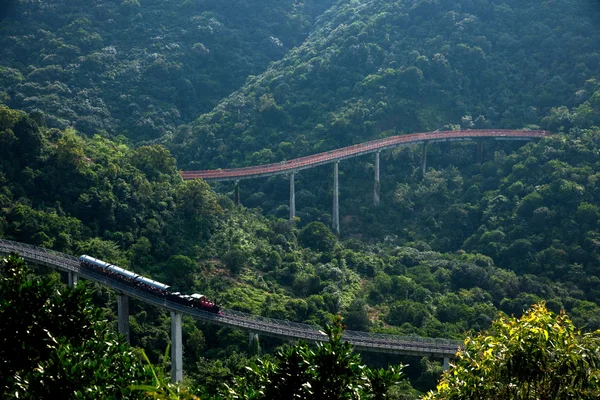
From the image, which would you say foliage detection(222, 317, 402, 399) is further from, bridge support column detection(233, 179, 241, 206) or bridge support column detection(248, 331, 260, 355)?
bridge support column detection(233, 179, 241, 206)

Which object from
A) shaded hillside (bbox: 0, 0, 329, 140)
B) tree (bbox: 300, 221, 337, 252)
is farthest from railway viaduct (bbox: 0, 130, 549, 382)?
shaded hillside (bbox: 0, 0, 329, 140)

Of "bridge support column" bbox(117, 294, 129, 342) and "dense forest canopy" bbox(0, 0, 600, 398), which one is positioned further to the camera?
"dense forest canopy" bbox(0, 0, 600, 398)


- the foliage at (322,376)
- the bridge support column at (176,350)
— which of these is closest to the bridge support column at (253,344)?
the bridge support column at (176,350)

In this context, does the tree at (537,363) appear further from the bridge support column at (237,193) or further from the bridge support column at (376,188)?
the bridge support column at (376,188)

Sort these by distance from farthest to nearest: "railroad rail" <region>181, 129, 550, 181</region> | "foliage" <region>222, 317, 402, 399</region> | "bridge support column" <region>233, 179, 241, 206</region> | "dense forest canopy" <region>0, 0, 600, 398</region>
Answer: "railroad rail" <region>181, 129, 550, 181</region> → "bridge support column" <region>233, 179, 241, 206</region> → "dense forest canopy" <region>0, 0, 600, 398</region> → "foliage" <region>222, 317, 402, 399</region>

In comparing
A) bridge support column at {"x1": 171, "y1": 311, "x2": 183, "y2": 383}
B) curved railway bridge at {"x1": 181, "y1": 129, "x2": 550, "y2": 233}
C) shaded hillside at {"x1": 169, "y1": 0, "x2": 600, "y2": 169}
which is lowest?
bridge support column at {"x1": 171, "y1": 311, "x2": 183, "y2": 383}

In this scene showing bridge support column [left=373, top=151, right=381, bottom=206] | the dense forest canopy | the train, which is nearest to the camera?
the train
